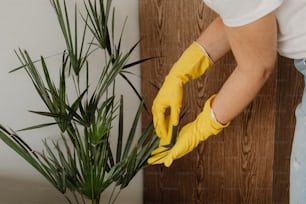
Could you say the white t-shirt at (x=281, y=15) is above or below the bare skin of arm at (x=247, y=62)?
above

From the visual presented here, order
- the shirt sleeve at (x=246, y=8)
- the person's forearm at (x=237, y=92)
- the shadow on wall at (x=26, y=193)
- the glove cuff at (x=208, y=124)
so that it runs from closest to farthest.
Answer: the shirt sleeve at (x=246, y=8) < the person's forearm at (x=237, y=92) < the glove cuff at (x=208, y=124) < the shadow on wall at (x=26, y=193)

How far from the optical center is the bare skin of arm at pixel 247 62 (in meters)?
1.00

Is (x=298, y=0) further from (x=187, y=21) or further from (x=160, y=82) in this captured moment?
(x=160, y=82)

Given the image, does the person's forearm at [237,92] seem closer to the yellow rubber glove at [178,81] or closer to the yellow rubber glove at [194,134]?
the yellow rubber glove at [194,134]

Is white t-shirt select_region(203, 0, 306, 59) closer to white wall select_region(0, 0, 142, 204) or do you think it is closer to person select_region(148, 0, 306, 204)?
person select_region(148, 0, 306, 204)

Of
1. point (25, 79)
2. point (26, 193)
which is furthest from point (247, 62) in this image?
point (26, 193)

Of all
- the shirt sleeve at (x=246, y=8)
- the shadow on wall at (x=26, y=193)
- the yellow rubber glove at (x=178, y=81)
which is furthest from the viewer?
the shadow on wall at (x=26, y=193)

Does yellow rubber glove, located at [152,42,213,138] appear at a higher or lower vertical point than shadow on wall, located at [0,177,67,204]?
higher

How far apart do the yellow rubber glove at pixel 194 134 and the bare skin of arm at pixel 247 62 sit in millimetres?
25

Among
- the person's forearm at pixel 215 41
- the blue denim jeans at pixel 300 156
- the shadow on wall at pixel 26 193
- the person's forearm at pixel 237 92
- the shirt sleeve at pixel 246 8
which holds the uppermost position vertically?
the shirt sleeve at pixel 246 8

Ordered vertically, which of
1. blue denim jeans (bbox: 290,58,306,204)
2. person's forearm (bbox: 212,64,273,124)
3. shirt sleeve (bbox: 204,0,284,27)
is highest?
shirt sleeve (bbox: 204,0,284,27)

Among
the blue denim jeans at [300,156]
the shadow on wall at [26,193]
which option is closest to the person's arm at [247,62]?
the blue denim jeans at [300,156]

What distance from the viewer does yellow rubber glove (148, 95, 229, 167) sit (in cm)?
124

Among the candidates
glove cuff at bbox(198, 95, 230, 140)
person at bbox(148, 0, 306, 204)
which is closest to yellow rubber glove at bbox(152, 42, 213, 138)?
person at bbox(148, 0, 306, 204)
